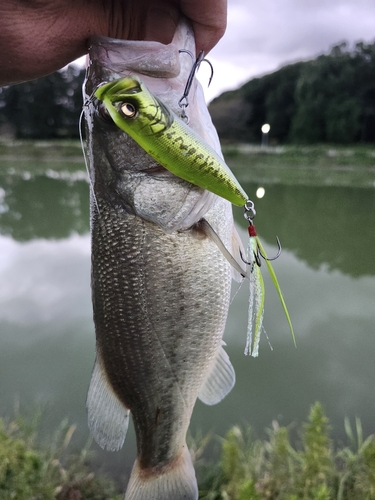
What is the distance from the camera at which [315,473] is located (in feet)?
6.51

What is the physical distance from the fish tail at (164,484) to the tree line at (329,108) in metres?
23.5

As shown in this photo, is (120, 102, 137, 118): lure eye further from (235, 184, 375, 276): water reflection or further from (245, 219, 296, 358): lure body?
(235, 184, 375, 276): water reflection

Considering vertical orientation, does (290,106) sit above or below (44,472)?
above

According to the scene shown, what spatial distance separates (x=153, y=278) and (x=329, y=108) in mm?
27514

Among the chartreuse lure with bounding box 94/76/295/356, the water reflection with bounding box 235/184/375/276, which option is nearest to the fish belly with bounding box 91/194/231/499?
the chartreuse lure with bounding box 94/76/295/356

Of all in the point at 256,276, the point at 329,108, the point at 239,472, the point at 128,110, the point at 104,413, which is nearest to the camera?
the point at 128,110

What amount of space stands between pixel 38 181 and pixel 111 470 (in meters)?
13.4

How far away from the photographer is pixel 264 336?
163 inches

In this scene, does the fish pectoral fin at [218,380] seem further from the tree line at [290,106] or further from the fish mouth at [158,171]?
the tree line at [290,106]

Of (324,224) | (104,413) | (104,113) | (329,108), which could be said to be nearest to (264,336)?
(104,413)

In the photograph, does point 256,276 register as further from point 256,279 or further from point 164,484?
point 164,484

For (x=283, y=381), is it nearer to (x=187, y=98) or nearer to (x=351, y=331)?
(x=351, y=331)

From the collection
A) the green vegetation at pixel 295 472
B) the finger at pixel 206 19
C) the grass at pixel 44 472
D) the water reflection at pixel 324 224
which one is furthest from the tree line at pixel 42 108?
the finger at pixel 206 19

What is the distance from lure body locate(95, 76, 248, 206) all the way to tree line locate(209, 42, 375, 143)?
77.6 feet
